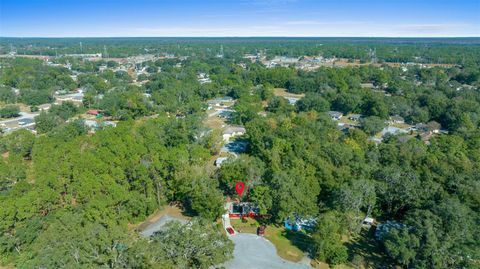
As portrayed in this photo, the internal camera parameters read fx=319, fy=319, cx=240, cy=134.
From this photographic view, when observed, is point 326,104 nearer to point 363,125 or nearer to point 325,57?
point 363,125

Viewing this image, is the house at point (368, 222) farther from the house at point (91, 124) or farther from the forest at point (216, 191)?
the house at point (91, 124)

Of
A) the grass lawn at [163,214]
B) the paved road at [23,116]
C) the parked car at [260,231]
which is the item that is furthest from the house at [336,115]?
the paved road at [23,116]

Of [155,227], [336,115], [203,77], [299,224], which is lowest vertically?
[155,227]

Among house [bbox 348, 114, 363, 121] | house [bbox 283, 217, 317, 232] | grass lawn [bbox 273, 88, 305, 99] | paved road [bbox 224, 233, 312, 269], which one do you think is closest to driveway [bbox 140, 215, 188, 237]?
paved road [bbox 224, 233, 312, 269]

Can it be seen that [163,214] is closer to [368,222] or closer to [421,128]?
[368,222]

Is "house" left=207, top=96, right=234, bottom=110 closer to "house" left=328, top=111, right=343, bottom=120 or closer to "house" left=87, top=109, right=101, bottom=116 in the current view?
"house" left=87, top=109, right=101, bottom=116

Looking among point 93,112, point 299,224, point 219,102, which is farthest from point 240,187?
point 93,112

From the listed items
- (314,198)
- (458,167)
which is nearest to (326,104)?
(458,167)

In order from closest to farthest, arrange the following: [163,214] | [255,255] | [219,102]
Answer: [255,255]
[163,214]
[219,102]
